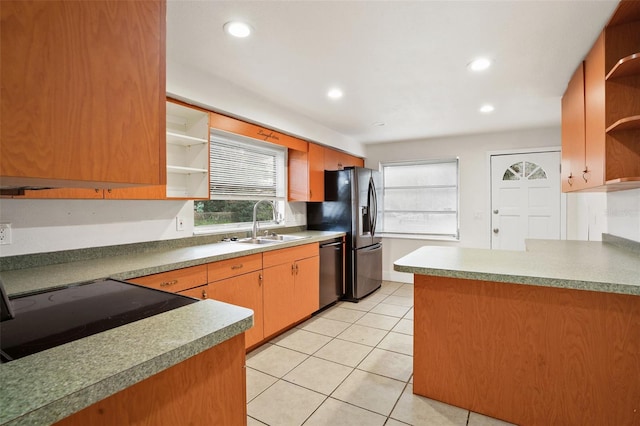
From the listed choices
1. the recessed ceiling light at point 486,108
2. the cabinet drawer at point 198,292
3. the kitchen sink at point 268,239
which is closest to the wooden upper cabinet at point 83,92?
the cabinet drawer at point 198,292

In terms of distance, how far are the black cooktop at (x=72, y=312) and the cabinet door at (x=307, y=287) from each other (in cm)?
195

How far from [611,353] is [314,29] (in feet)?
7.56

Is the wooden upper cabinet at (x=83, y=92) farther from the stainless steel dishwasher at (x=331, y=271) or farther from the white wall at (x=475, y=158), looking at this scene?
the white wall at (x=475, y=158)

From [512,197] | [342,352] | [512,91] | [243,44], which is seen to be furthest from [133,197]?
[512,197]

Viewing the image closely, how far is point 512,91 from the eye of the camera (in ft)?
9.56

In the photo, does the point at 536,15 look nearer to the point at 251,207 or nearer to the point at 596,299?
the point at 596,299

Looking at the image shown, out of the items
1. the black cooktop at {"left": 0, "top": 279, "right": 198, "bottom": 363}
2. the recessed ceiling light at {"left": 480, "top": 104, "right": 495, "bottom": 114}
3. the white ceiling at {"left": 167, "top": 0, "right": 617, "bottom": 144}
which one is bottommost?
the black cooktop at {"left": 0, "top": 279, "right": 198, "bottom": 363}

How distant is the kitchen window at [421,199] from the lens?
191 inches

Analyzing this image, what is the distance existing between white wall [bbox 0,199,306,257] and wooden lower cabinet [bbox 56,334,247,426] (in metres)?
1.70

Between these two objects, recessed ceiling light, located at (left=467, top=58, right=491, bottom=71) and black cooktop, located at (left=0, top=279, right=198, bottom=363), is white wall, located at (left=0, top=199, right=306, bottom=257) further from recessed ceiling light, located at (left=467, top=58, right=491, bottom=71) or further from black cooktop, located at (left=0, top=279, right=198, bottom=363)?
recessed ceiling light, located at (left=467, top=58, right=491, bottom=71)

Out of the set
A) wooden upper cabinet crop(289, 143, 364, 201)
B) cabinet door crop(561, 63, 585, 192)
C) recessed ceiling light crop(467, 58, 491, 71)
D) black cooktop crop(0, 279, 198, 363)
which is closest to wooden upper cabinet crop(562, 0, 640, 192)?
cabinet door crop(561, 63, 585, 192)

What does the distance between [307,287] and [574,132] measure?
2646 millimetres

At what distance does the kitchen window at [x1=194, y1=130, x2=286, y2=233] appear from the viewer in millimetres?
3115

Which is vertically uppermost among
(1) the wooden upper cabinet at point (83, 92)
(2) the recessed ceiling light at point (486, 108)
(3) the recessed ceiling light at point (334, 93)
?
(3) the recessed ceiling light at point (334, 93)
